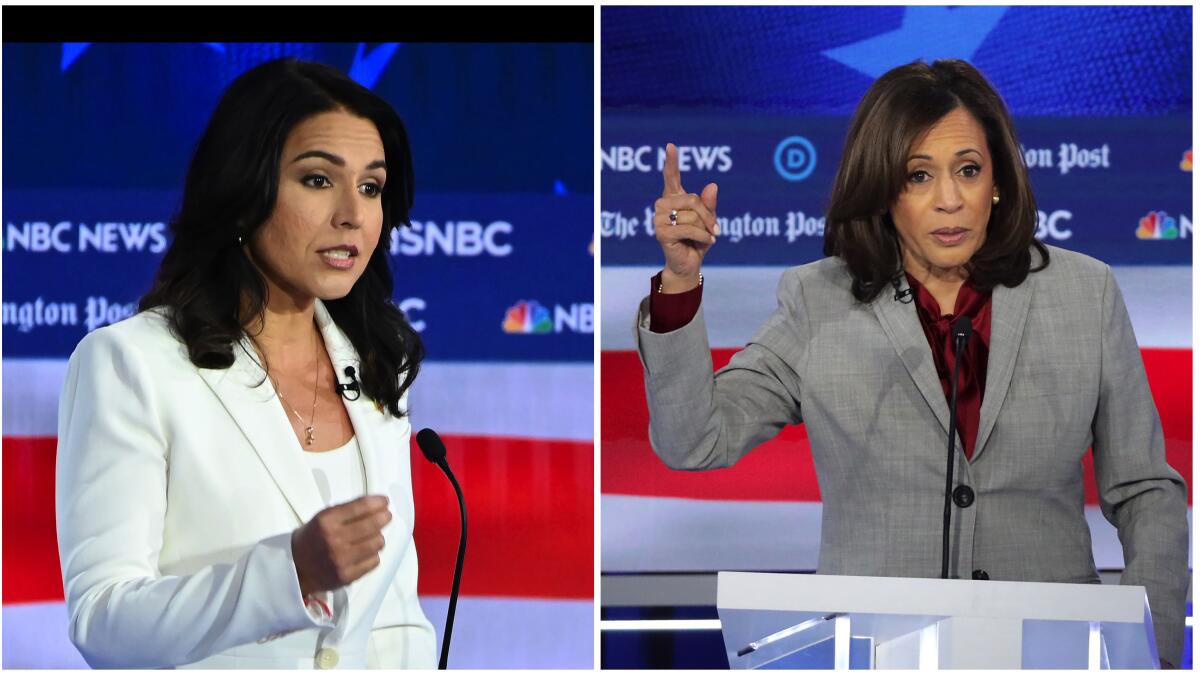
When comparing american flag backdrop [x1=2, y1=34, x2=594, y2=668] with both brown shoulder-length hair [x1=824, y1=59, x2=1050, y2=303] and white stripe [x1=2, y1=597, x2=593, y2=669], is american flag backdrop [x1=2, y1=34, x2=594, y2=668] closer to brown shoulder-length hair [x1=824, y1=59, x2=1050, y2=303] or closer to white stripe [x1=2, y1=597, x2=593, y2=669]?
white stripe [x1=2, y1=597, x2=593, y2=669]

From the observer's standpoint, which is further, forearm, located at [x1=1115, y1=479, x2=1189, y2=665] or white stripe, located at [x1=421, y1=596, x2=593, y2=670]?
white stripe, located at [x1=421, y1=596, x2=593, y2=670]

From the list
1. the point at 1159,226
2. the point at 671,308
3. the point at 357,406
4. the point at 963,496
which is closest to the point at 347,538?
the point at 357,406

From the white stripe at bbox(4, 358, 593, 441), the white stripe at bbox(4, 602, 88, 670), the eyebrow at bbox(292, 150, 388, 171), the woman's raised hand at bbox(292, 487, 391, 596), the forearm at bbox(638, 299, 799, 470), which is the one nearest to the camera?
the woman's raised hand at bbox(292, 487, 391, 596)

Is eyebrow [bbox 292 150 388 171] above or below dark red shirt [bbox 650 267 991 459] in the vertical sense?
above

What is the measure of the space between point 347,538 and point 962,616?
0.91m

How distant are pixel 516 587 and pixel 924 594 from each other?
2.03 m

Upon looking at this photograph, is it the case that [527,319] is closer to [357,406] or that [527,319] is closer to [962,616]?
[357,406]

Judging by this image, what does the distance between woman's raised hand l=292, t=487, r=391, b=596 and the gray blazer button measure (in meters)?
1.19

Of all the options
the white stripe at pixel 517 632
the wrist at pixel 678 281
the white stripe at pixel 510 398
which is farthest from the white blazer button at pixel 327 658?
the white stripe at pixel 510 398

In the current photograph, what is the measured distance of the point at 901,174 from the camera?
2.99m

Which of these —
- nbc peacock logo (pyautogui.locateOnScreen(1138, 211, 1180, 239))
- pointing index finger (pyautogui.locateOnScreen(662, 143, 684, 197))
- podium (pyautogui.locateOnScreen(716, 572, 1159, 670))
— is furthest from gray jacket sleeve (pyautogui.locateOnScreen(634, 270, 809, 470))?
nbc peacock logo (pyautogui.locateOnScreen(1138, 211, 1180, 239))

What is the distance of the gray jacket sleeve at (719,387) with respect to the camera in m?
2.70

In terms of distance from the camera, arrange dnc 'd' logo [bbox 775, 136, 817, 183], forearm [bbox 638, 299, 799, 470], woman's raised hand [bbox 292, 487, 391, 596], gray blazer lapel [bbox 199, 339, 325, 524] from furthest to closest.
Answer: dnc 'd' logo [bbox 775, 136, 817, 183] → forearm [bbox 638, 299, 799, 470] → gray blazer lapel [bbox 199, 339, 325, 524] → woman's raised hand [bbox 292, 487, 391, 596]

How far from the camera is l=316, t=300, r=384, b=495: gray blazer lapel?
8.73 ft
